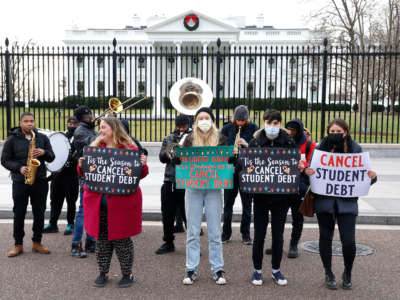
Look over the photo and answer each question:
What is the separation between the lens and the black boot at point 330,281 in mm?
4461

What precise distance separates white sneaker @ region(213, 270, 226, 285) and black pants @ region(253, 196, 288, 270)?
0.36 metres

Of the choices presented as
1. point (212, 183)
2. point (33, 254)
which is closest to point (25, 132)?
point (33, 254)

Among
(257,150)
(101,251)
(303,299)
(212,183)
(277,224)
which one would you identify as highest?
(257,150)

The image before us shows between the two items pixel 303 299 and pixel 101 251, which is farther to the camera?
pixel 101 251

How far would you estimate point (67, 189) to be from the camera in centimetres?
621

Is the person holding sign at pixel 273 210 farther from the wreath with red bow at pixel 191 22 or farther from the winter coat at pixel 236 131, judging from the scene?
the wreath with red bow at pixel 191 22

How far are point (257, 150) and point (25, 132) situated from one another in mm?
2855

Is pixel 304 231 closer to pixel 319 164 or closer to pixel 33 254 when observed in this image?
pixel 319 164

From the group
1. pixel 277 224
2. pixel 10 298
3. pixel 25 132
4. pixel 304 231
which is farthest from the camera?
pixel 304 231

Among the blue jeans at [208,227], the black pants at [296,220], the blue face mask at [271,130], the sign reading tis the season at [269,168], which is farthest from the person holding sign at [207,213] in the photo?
the black pants at [296,220]

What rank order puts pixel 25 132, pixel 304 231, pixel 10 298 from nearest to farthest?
pixel 10 298, pixel 25 132, pixel 304 231

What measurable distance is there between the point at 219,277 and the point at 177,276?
48 cm

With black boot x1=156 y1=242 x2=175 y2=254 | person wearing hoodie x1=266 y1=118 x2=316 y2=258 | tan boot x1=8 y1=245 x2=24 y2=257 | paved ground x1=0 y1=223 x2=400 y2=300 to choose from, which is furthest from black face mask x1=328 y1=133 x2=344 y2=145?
tan boot x1=8 y1=245 x2=24 y2=257

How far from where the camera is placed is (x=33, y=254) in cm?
552
